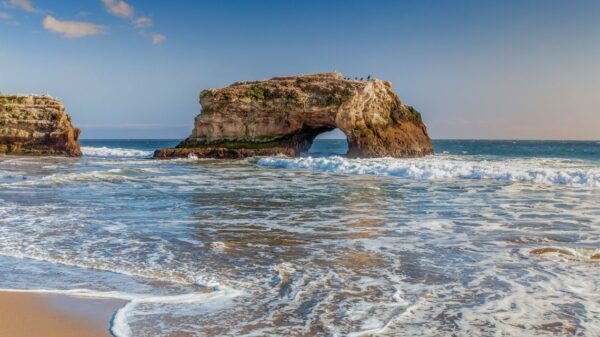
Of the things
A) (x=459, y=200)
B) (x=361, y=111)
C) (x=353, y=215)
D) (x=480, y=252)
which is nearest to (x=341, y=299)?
(x=480, y=252)

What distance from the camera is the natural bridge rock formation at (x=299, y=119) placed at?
35781 mm

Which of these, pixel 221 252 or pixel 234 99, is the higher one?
pixel 234 99

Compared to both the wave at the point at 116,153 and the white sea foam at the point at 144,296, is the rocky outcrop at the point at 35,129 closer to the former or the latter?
the wave at the point at 116,153

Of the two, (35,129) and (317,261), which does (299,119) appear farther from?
(317,261)

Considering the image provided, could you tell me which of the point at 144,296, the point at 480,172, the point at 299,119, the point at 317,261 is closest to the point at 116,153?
the point at 299,119

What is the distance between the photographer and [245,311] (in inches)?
189

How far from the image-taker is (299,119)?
3744cm

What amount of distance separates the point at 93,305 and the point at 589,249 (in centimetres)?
621

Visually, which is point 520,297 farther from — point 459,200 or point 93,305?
point 459,200

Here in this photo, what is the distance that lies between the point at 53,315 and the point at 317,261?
3.11m

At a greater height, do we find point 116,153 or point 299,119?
point 299,119

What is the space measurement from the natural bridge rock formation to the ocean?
21753mm

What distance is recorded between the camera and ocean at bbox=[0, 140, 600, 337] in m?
4.59

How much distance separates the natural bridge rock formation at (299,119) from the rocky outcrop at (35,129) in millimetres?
8015
